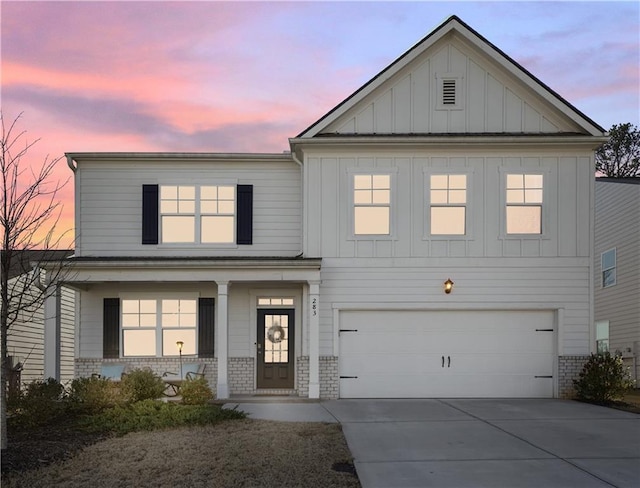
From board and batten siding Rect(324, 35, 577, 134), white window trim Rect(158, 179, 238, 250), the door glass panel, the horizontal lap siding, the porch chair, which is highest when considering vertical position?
board and batten siding Rect(324, 35, 577, 134)

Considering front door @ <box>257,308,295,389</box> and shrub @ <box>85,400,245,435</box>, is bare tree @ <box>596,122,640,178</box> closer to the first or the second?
front door @ <box>257,308,295,389</box>

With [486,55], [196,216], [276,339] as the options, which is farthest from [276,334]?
[486,55]

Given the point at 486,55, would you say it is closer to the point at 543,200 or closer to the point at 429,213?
the point at 543,200

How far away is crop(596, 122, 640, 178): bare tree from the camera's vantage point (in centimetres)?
4006

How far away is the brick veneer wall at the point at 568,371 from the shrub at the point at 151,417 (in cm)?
776

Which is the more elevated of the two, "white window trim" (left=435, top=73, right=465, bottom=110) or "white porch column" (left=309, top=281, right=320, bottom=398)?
"white window trim" (left=435, top=73, right=465, bottom=110)

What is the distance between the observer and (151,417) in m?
11.9

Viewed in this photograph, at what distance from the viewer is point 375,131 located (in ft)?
55.1

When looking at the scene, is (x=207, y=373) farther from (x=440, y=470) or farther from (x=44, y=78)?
(x=440, y=470)

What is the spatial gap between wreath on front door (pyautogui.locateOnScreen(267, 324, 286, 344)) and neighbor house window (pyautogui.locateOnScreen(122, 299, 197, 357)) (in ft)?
5.98

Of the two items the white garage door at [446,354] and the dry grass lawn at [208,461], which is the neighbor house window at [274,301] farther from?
the dry grass lawn at [208,461]

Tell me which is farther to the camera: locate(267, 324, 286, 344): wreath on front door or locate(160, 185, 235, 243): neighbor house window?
locate(160, 185, 235, 243): neighbor house window

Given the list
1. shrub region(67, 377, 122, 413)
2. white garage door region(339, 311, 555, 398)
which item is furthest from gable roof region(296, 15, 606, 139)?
shrub region(67, 377, 122, 413)

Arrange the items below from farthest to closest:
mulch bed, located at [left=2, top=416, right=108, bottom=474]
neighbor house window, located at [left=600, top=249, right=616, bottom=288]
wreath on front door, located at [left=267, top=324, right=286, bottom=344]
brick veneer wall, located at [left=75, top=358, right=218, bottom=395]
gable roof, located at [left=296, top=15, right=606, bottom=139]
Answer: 1. neighbor house window, located at [left=600, top=249, right=616, bottom=288]
2. wreath on front door, located at [left=267, top=324, right=286, bottom=344]
3. brick veneer wall, located at [left=75, top=358, right=218, bottom=395]
4. gable roof, located at [left=296, top=15, right=606, bottom=139]
5. mulch bed, located at [left=2, top=416, right=108, bottom=474]
